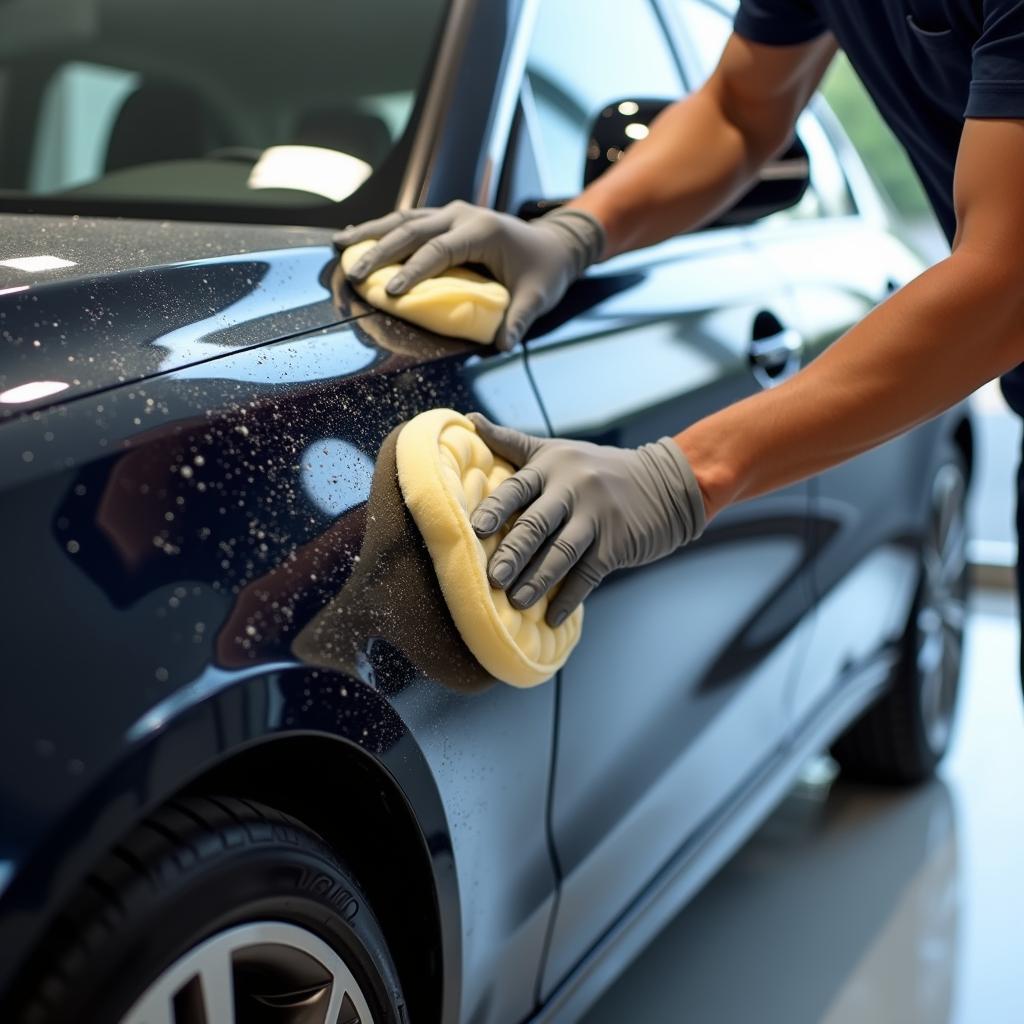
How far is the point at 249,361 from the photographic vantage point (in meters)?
0.97

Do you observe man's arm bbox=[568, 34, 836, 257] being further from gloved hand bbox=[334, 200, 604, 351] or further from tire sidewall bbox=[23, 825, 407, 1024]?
tire sidewall bbox=[23, 825, 407, 1024]

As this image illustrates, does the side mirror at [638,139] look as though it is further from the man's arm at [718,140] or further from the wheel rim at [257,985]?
the wheel rim at [257,985]

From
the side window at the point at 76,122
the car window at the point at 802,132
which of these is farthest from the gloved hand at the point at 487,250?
the car window at the point at 802,132

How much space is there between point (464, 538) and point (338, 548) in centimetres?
12

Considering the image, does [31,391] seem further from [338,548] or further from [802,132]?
[802,132]

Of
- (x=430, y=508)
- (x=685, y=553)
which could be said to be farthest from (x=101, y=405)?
(x=685, y=553)

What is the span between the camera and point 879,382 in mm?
1215

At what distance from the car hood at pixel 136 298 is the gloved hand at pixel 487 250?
54 mm

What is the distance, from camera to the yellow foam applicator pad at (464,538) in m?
1.02

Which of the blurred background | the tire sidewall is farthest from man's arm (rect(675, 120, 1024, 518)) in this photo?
the blurred background

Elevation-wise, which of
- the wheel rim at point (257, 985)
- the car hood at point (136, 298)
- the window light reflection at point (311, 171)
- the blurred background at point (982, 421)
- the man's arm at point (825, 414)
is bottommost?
the blurred background at point (982, 421)

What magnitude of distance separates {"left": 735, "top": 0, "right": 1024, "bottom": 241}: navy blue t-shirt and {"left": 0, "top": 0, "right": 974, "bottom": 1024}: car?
173mm

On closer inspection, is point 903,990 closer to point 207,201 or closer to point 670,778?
point 670,778

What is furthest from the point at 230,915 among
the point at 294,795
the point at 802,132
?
the point at 802,132
